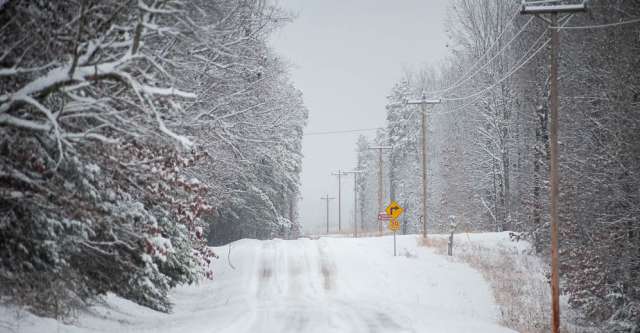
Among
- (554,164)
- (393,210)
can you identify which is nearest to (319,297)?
(393,210)

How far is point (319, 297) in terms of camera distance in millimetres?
18203

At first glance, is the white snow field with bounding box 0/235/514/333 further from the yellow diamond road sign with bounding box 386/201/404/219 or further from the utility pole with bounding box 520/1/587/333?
the yellow diamond road sign with bounding box 386/201/404/219

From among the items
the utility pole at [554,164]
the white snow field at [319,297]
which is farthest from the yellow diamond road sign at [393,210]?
the utility pole at [554,164]

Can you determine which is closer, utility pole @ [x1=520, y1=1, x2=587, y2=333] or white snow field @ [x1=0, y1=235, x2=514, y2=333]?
white snow field @ [x1=0, y1=235, x2=514, y2=333]

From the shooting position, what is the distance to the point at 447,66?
52.8 meters

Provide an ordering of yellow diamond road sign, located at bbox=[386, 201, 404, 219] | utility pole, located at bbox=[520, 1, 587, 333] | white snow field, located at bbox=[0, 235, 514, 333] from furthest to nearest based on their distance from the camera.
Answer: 1. yellow diamond road sign, located at bbox=[386, 201, 404, 219]
2. utility pole, located at bbox=[520, 1, 587, 333]
3. white snow field, located at bbox=[0, 235, 514, 333]

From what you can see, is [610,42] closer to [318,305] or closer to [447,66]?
[318,305]

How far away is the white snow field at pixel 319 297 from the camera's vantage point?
39.5 feet

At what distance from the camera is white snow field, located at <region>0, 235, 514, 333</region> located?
1204cm

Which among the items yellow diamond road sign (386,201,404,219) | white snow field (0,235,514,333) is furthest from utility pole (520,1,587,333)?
yellow diamond road sign (386,201,404,219)

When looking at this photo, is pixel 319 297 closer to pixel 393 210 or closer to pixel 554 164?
pixel 393 210

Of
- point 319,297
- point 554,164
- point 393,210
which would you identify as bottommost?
point 319,297

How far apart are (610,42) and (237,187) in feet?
67.8

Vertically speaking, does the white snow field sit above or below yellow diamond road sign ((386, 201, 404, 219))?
below
